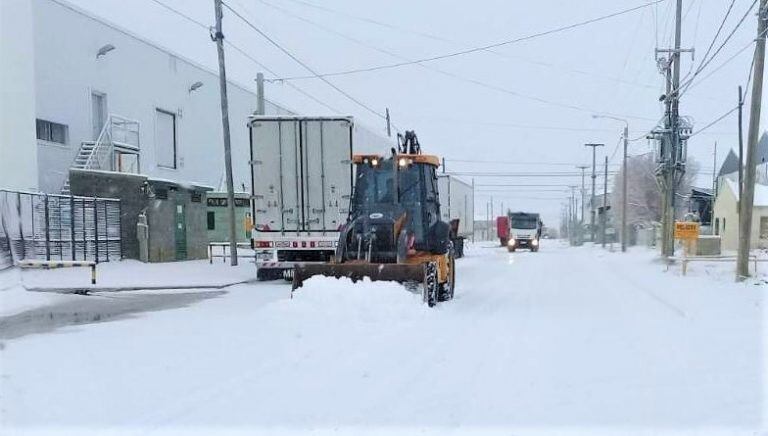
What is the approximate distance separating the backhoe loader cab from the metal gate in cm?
1142

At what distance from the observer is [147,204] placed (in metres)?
23.7

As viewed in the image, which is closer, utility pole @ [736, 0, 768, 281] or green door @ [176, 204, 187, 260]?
utility pole @ [736, 0, 768, 281]

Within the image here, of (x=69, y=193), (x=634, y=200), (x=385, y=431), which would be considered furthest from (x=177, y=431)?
(x=634, y=200)

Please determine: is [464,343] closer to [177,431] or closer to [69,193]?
[177,431]

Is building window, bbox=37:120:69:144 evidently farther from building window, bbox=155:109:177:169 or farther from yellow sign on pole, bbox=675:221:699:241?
yellow sign on pole, bbox=675:221:699:241

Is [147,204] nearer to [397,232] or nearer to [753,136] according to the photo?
[397,232]

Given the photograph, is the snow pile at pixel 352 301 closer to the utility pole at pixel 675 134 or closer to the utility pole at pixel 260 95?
the utility pole at pixel 260 95

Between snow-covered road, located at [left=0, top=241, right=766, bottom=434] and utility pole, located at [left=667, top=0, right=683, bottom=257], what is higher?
utility pole, located at [left=667, top=0, right=683, bottom=257]

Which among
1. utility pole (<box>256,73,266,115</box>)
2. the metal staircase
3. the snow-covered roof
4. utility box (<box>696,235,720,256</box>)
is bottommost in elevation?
utility box (<box>696,235,720,256</box>)

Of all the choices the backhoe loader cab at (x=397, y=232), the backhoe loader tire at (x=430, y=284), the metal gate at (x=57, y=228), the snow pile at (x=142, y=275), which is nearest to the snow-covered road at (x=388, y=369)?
the backhoe loader tire at (x=430, y=284)

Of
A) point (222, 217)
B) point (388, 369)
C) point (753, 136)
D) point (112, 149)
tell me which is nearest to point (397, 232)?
point (388, 369)

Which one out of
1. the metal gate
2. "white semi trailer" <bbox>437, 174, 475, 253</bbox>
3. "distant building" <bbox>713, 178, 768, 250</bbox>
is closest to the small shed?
the metal gate

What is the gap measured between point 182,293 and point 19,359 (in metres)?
7.76

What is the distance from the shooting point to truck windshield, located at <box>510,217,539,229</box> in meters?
48.8
